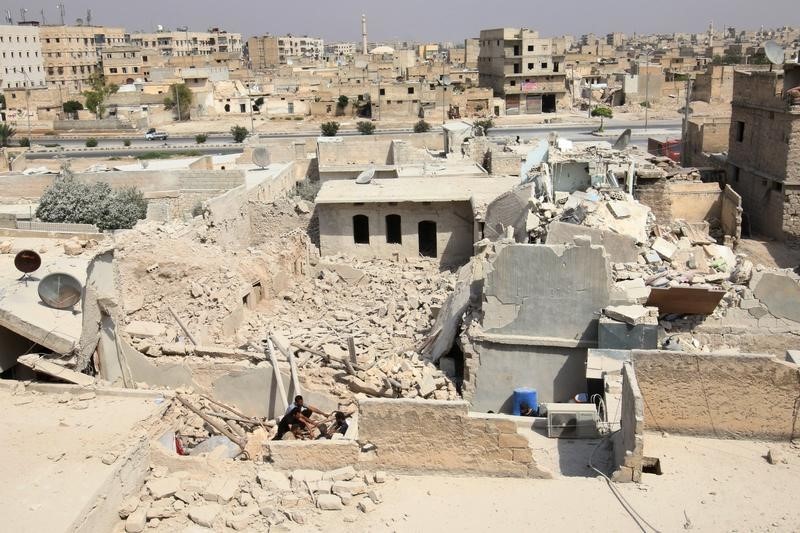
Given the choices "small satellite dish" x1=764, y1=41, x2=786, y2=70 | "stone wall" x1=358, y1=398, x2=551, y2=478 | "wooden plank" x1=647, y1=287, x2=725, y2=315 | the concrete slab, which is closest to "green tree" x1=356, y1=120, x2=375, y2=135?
"small satellite dish" x1=764, y1=41, x2=786, y2=70

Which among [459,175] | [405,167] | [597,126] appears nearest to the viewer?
[459,175]

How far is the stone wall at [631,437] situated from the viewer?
7641 mm

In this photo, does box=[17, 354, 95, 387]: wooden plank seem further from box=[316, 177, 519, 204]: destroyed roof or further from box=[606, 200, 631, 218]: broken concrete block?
box=[316, 177, 519, 204]: destroyed roof

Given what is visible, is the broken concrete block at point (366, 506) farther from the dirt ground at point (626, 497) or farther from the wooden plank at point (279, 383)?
A: the wooden plank at point (279, 383)

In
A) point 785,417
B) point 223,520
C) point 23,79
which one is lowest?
point 223,520

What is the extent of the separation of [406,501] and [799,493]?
152 inches

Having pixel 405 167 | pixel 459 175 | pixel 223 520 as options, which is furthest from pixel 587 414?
pixel 405 167

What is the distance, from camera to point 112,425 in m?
9.88

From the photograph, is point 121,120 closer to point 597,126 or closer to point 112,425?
point 597,126

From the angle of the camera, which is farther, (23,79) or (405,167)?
(23,79)

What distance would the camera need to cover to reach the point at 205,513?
787cm

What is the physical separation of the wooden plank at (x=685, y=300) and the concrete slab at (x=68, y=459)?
292 inches

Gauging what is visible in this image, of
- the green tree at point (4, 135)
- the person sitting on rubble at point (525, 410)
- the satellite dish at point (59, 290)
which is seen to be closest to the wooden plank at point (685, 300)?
the person sitting on rubble at point (525, 410)

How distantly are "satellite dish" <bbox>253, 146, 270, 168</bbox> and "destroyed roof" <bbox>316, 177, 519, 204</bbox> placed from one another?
190 inches
